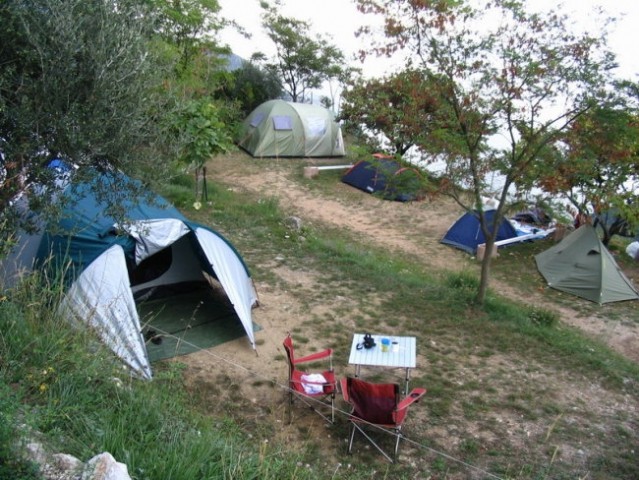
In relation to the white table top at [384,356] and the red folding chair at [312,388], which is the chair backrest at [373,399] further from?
the white table top at [384,356]

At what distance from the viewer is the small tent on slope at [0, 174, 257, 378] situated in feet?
16.4

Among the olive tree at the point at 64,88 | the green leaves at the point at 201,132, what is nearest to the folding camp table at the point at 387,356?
the olive tree at the point at 64,88

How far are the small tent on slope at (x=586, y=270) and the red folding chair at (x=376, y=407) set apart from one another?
6972mm

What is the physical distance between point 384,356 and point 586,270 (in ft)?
22.7

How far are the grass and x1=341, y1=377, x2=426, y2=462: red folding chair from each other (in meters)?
0.18

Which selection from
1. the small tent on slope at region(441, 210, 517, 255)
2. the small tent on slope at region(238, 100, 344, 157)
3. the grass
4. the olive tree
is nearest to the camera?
the grass

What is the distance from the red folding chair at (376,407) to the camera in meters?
4.52

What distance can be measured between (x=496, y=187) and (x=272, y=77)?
17581mm

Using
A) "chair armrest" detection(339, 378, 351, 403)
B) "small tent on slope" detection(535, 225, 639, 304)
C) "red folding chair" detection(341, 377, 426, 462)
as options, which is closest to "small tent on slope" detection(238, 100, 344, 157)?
"small tent on slope" detection(535, 225, 639, 304)

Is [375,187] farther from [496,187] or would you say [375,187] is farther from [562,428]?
[562,428]

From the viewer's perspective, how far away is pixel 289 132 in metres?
19.3

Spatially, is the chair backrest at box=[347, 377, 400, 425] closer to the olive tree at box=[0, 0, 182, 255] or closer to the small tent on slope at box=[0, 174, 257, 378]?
the small tent on slope at box=[0, 174, 257, 378]

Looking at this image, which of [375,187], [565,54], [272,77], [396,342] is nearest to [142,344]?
[396,342]

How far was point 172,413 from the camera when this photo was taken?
362 cm
